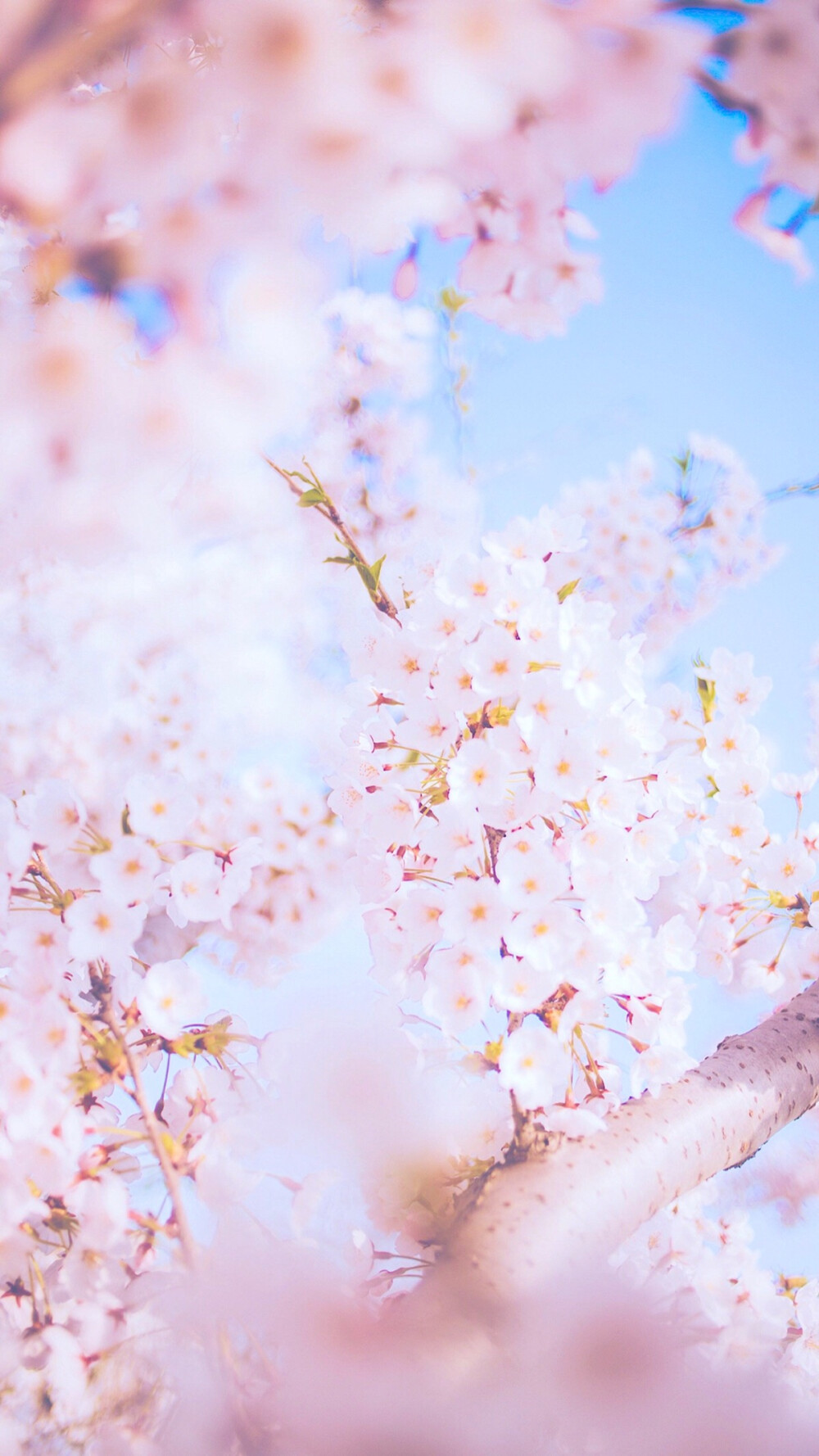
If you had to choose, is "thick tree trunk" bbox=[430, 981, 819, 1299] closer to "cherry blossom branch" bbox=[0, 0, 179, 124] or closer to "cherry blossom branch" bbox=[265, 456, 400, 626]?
"cherry blossom branch" bbox=[265, 456, 400, 626]

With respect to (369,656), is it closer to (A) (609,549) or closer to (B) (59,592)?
(A) (609,549)

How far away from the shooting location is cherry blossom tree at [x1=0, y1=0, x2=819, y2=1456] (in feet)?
1.69

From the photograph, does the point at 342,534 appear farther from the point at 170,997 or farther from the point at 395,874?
the point at 170,997

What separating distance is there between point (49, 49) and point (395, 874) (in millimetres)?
1142

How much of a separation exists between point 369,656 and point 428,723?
0.20 metres

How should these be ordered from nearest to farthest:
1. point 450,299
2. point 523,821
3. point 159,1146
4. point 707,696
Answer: point 159,1146 → point 523,821 → point 707,696 → point 450,299

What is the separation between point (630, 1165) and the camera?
3.48 ft

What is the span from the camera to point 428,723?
1236 millimetres

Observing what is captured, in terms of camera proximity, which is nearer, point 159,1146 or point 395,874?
point 159,1146

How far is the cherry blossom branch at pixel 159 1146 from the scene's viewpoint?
3.16 ft

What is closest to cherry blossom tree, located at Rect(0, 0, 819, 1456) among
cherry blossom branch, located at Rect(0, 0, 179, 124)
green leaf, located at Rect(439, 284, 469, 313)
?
cherry blossom branch, located at Rect(0, 0, 179, 124)

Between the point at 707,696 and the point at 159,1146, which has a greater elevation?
the point at 707,696

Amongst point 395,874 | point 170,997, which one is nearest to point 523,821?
point 395,874

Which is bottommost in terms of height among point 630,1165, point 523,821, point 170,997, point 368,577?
point 170,997
